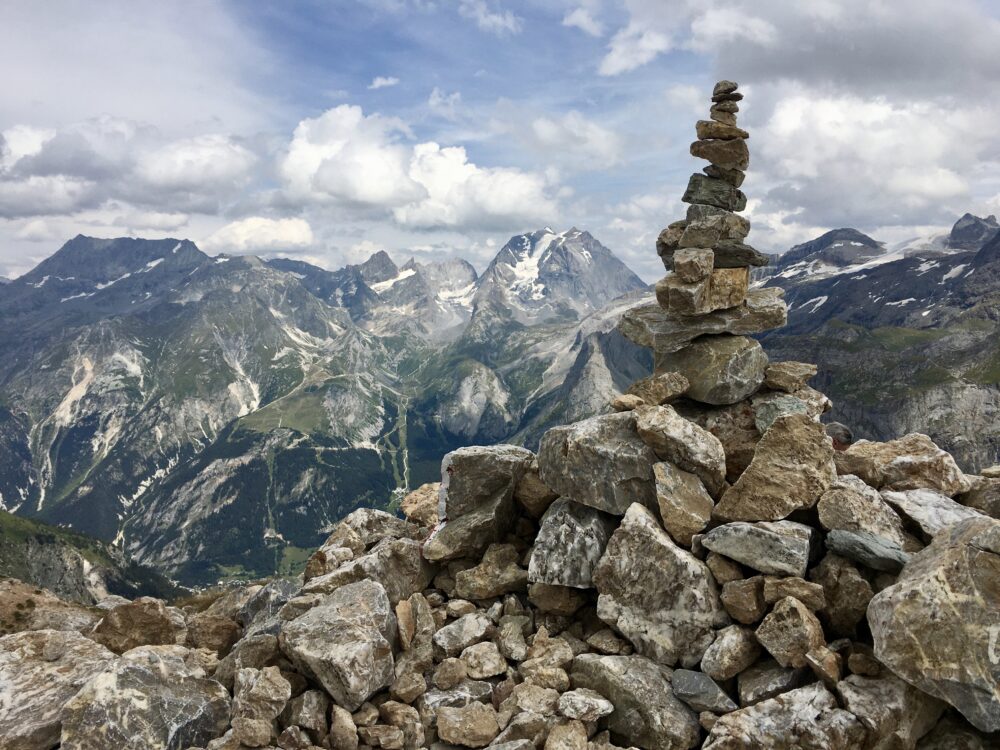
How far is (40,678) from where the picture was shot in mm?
15312

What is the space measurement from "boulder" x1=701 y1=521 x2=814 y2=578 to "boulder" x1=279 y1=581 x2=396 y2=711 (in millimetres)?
9373

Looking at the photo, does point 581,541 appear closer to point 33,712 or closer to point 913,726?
point 913,726

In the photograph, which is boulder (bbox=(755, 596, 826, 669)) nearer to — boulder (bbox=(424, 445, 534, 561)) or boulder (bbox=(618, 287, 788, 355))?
boulder (bbox=(424, 445, 534, 561))

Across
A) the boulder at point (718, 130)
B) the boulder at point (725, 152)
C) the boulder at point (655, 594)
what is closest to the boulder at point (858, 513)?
the boulder at point (655, 594)

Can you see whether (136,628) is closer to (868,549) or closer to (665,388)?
(665,388)

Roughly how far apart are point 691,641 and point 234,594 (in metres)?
22.1

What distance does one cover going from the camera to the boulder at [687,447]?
687 inches

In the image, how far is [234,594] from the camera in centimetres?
2712

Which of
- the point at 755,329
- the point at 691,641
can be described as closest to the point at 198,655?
the point at 691,641

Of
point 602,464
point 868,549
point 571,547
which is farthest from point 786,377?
point 571,547

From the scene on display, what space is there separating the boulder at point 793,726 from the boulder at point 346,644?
824 centimetres

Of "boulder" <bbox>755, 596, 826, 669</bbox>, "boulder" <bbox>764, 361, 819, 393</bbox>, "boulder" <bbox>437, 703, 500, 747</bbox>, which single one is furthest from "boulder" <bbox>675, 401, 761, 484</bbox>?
"boulder" <bbox>437, 703, 500, 747</bbox>

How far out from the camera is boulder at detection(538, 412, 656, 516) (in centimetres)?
1741

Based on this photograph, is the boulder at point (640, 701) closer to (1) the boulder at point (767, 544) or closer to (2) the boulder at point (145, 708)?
(1) the boulder at point (767, 544)
